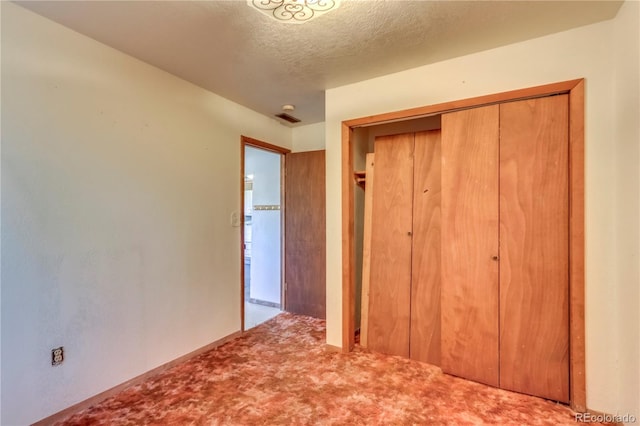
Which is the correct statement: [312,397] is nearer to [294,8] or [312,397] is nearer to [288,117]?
[294,8]

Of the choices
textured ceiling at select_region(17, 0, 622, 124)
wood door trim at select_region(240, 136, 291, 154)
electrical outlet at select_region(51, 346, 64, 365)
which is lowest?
electrical outlet at select_region(51, 346, 64, 365)

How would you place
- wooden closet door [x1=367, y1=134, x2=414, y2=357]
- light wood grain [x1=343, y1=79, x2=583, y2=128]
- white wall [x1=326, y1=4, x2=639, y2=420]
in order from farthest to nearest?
wooden closet door [x1=367, y1=134, x2=414, y2=357]
light wood grain [x1=343, y1=79, x2=583, y2=128]
white wall [x1=326, y1=4, x2=639, y2=420]

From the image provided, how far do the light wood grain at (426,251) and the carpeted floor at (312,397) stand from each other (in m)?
0.21

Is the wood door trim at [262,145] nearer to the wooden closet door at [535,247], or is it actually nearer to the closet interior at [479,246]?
the closet interior at [479,246]

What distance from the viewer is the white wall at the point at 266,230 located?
4168 millimetres

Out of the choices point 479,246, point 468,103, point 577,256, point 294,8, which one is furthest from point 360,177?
point 577,256

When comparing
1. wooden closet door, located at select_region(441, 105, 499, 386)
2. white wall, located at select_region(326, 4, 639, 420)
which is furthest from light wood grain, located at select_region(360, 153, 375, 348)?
white wall, located at select_region(326, 4, 639, 420)

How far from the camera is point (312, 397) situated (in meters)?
2.07

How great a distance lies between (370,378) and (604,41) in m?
2.74

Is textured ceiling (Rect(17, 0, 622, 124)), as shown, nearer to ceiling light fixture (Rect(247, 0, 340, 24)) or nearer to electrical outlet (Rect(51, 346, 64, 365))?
ceiling light fixture (Rect(247, 0, 340, 24))

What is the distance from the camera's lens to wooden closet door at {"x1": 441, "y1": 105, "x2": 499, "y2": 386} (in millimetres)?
2193

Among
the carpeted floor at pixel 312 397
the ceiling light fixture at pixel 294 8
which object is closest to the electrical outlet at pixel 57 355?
the carpeted floor at pixel 312 397

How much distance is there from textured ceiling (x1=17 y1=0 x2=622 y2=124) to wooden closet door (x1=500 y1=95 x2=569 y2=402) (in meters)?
0.53

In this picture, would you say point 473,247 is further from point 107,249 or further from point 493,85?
point 107,249
